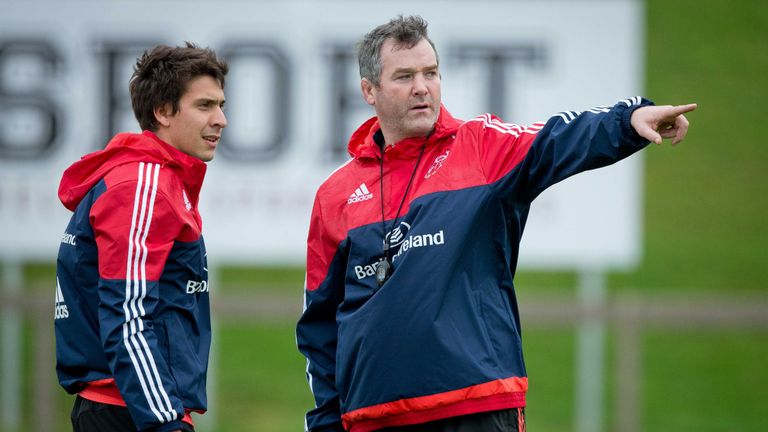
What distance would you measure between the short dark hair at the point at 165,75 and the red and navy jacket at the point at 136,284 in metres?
0.10


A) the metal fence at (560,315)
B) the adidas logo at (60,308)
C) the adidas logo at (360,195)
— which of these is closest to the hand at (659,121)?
the adidas logo at (360,195)

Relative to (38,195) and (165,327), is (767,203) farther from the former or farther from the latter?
(165,327)

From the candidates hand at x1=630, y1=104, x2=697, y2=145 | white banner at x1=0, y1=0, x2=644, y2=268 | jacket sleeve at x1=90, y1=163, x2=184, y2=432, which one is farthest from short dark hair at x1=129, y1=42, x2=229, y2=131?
white banner at x1=0, y1=0, x2=644, y2=268

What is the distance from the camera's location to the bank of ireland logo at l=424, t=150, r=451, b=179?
300cm

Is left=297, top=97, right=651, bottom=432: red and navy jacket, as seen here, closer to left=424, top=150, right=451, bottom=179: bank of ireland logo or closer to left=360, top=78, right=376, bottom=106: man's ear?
left=424, top=150, right=451, bottom=179: bank of ireland logo

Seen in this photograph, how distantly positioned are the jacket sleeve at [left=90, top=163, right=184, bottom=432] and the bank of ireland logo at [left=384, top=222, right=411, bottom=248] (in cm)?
59

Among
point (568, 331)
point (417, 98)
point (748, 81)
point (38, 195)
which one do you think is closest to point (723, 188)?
point (748, 81)

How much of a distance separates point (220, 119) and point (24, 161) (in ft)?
16.3

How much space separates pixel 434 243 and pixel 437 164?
25cm

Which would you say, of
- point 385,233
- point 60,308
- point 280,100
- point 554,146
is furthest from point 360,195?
point 280,100

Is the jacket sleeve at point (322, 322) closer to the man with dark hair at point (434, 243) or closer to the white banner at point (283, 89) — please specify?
the man with dark hair at point (434, 243)

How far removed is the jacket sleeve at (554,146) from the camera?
2680 millimetres

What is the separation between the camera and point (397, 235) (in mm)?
2980

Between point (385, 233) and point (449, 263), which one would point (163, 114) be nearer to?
point (385, 233)
